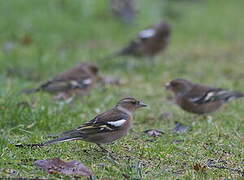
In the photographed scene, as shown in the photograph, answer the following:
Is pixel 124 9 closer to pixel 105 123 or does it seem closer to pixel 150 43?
pixel 150 43

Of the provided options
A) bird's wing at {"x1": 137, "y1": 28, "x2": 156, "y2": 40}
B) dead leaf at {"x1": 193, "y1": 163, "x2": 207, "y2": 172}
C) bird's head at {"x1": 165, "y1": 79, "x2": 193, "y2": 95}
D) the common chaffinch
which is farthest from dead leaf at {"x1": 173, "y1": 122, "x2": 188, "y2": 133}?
the common chaffinch

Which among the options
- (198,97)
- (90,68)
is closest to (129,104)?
(198,97)

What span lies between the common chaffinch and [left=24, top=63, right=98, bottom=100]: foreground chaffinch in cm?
576

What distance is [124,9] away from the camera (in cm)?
1504

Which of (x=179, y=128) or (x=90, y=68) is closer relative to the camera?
(x=179, y=128)

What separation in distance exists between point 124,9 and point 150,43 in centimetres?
289

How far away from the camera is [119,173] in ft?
16.0

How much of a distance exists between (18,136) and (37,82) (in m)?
3.82

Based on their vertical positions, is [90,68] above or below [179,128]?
below

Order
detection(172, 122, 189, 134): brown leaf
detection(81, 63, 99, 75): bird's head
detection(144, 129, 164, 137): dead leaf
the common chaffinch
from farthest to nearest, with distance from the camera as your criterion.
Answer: the common chaffinch → detection(81, 63, 99, 75): bird's head → detection(172, 122, 189, 134): brown leaf → detection(144, 129, 164, 137): dead leaf

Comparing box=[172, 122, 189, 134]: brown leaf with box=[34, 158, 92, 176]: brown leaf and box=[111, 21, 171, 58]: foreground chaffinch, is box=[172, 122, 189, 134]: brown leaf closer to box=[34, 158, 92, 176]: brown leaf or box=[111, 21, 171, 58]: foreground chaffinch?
box=[34, 158, 92, 176]: brown leaf

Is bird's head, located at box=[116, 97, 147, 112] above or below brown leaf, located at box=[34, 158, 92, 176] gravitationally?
below

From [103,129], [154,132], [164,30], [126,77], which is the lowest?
[126,77]

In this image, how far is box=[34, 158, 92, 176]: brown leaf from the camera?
483 cm
